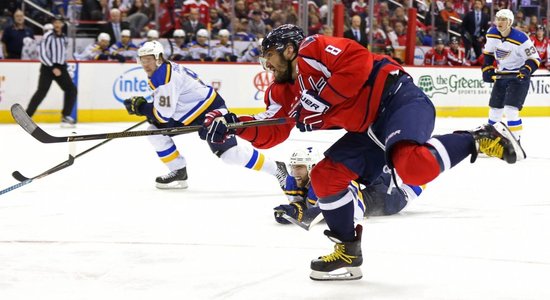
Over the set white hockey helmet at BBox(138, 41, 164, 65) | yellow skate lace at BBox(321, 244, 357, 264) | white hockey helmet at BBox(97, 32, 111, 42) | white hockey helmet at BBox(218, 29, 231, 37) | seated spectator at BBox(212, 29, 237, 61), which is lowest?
seated spectator at BBox(212, 29, 237, 61)

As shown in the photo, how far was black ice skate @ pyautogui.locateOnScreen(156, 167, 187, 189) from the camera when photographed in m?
5.93

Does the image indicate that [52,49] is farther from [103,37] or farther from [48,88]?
[103,37]

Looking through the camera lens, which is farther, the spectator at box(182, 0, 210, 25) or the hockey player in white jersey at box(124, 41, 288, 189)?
the spectator at box(182, 0, 210, 25)

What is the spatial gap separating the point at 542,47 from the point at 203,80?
5810 mm

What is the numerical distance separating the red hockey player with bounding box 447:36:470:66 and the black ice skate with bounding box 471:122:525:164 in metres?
11.4

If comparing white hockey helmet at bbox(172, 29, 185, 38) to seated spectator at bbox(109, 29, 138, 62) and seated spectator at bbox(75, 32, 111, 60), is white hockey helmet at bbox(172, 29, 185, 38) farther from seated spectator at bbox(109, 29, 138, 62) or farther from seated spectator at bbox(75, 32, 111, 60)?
seated spectator at bbox(75, 32, 111, 60)

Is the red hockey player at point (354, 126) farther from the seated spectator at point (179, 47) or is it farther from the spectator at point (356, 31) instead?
the spectator at point (356, 31)

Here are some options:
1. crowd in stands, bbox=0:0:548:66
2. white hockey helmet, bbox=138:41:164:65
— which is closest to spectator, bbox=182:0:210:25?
crowd in stands, bbox=0:0:548:66

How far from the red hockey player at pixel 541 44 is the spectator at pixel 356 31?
289 centimetres

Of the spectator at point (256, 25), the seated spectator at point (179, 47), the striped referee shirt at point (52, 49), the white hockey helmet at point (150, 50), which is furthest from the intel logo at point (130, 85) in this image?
the white hockey helmet at point (150, 50)

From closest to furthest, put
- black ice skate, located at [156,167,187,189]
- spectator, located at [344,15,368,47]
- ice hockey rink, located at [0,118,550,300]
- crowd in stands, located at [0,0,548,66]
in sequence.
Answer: ice hockey rink, located at [0,118,550,300], black ice skate, located at [156,167,187,189], crowd in stands, located at [0,0,548,66], spectator, located at [344,15,368,47]

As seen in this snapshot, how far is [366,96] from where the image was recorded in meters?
3.32

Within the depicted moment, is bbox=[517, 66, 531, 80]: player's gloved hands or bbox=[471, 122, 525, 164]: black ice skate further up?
bbox=[471, 122, 525, 164]: black ice skate

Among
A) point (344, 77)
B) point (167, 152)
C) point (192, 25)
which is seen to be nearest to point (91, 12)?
point (192, 25)
